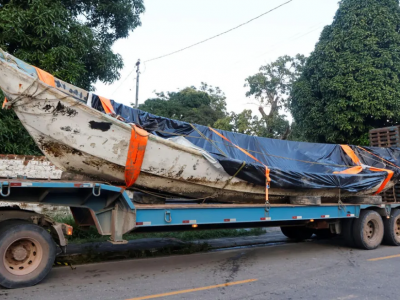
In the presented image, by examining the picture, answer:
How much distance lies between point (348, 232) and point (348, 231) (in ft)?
0.08

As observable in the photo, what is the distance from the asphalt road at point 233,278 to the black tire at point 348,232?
549mm

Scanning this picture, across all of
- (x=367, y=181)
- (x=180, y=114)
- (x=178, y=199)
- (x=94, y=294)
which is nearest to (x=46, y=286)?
(x=94, y=294)

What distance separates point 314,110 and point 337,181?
8098 mm

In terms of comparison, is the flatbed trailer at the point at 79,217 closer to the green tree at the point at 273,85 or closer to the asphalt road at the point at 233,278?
the asphalt road at the point at 233,278

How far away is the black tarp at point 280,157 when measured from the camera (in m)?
7.45

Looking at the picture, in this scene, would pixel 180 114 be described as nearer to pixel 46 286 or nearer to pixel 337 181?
pixel 337 181

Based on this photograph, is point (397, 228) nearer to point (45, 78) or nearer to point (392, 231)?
point (392, 231)

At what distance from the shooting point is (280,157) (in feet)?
30.9

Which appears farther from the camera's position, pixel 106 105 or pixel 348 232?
pixel 348 232

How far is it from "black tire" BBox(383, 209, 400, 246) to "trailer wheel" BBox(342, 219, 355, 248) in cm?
108

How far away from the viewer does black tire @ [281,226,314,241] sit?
35.0 feet

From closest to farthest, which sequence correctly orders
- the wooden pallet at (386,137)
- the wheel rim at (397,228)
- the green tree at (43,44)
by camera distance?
1. the green tree at (43,44)
2. the wheel rim at (397,228)
3. the wooden pallet at (386,137)

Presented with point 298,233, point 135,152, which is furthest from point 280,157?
point 135,152

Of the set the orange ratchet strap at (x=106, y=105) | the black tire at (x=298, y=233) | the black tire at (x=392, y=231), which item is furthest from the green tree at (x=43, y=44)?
the black tire at (x=392, y=231)
